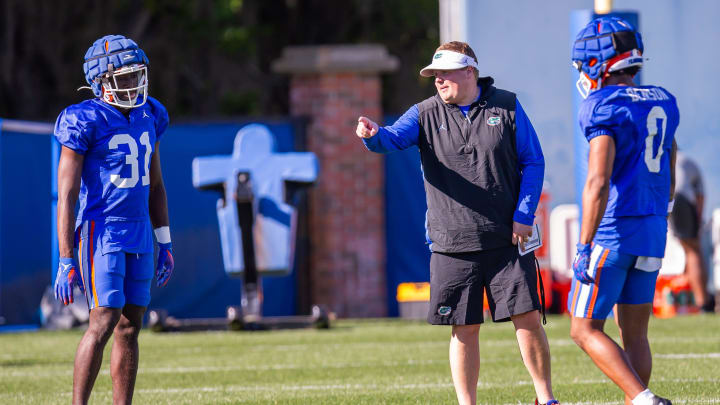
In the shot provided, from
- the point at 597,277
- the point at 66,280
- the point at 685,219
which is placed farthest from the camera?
the point at 685,219

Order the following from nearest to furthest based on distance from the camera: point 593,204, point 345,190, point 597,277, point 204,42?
point 593,204 < point 597,277 < point 345,190 < point 204,42

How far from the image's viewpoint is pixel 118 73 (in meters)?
6.21

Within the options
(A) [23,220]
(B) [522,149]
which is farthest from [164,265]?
(A) [23,220]

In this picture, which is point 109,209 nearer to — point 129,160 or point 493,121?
point 129,160

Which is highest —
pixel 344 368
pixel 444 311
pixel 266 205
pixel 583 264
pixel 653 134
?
pixel 653 134

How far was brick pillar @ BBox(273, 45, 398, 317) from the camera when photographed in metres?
16.1

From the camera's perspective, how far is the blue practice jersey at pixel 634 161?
5.62m

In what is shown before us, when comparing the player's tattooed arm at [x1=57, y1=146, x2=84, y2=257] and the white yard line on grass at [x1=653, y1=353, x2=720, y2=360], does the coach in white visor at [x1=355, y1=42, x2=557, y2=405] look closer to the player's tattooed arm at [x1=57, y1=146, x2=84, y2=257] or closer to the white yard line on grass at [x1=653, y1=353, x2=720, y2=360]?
the player's tattooed arm at [x1=57, y1=146, x2=84, y2=257]

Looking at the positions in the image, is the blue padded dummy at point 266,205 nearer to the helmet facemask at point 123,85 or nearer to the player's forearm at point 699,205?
the player's forearm at point 699,205

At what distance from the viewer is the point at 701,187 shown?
14.7 m

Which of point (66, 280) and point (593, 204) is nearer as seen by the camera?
point (593, 204)

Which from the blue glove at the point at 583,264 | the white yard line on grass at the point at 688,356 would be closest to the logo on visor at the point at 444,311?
the blue glove at the point at 583,264

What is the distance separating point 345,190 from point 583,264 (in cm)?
1060

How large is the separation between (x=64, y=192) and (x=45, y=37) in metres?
15.2
